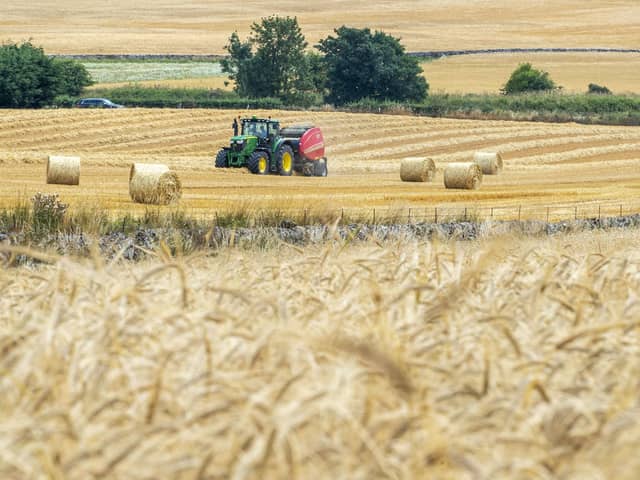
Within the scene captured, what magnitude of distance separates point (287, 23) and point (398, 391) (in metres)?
93.5

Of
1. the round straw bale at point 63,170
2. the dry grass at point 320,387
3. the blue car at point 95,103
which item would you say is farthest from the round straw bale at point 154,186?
the blue car at point 95,103

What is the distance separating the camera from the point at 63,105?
82.4 meters

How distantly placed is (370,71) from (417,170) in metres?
49.9

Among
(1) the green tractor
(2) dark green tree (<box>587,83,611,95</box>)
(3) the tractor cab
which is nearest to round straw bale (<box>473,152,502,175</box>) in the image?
(1) the green tractor

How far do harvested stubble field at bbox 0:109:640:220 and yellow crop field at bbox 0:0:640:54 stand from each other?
2228 inches

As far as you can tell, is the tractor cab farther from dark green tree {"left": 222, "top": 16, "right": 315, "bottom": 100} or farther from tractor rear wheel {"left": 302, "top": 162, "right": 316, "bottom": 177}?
dark green tree {"left": 222, "top": 16, "right": 315, "bottom": 100}

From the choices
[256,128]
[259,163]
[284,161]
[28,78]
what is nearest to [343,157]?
[284,161]

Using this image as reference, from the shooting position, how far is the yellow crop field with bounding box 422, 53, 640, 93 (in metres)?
104

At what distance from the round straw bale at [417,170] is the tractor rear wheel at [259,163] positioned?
5197mm

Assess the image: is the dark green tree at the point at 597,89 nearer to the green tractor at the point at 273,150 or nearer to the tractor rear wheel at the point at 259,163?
the green tractor at the point at 273,150

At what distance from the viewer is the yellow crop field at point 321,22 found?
131m

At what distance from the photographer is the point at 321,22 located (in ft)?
473

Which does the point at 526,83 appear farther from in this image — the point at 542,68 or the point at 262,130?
the point at 262,130

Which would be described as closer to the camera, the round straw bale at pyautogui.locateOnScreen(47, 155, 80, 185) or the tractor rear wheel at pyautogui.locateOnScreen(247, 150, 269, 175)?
the round straw bale at pyautogui.locateOnScreen(47, 155, 80, 185)
